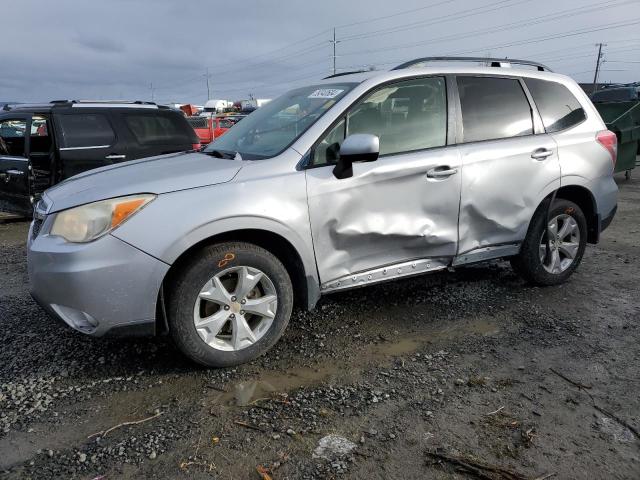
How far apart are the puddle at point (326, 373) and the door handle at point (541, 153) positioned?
1417 millimetres

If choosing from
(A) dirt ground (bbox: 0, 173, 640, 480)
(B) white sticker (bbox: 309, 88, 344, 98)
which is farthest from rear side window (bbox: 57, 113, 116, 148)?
(B) white sticker (bbox: 309, 88, 344, 98)

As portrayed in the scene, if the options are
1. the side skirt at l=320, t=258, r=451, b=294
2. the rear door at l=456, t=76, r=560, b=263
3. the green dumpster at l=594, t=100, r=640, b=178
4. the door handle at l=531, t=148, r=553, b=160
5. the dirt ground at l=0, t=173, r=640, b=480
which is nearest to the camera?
the dirt ground at l=0, t=173, r=640, b=480

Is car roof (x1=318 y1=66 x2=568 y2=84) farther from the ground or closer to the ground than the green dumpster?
farther from the ground

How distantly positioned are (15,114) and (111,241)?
591 centimetres

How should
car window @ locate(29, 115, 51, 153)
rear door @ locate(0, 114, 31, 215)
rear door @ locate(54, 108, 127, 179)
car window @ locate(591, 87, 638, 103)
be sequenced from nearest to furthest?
rear door @ locate(54, 108, 127, 179) < rear door @ locate(0, 114, 31, 215) < car window @ locate(29, 115, 51, 153) < car window @ locate(591, 87, 638, 103)

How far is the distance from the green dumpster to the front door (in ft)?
27.3

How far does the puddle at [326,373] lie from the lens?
2.92 m

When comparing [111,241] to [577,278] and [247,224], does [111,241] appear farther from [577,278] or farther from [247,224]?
[577,278]

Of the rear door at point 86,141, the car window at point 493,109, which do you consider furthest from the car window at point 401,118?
the rear door at point 86,141

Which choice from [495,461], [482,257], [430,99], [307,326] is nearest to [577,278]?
[482,257]

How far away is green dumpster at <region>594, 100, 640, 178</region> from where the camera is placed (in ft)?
34.2

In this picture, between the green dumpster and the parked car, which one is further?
the parked car

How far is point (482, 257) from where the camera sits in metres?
4.05

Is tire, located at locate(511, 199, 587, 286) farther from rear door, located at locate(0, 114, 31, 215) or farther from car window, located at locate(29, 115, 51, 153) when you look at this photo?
car window, located at locate(29, 115, 51, 153)
